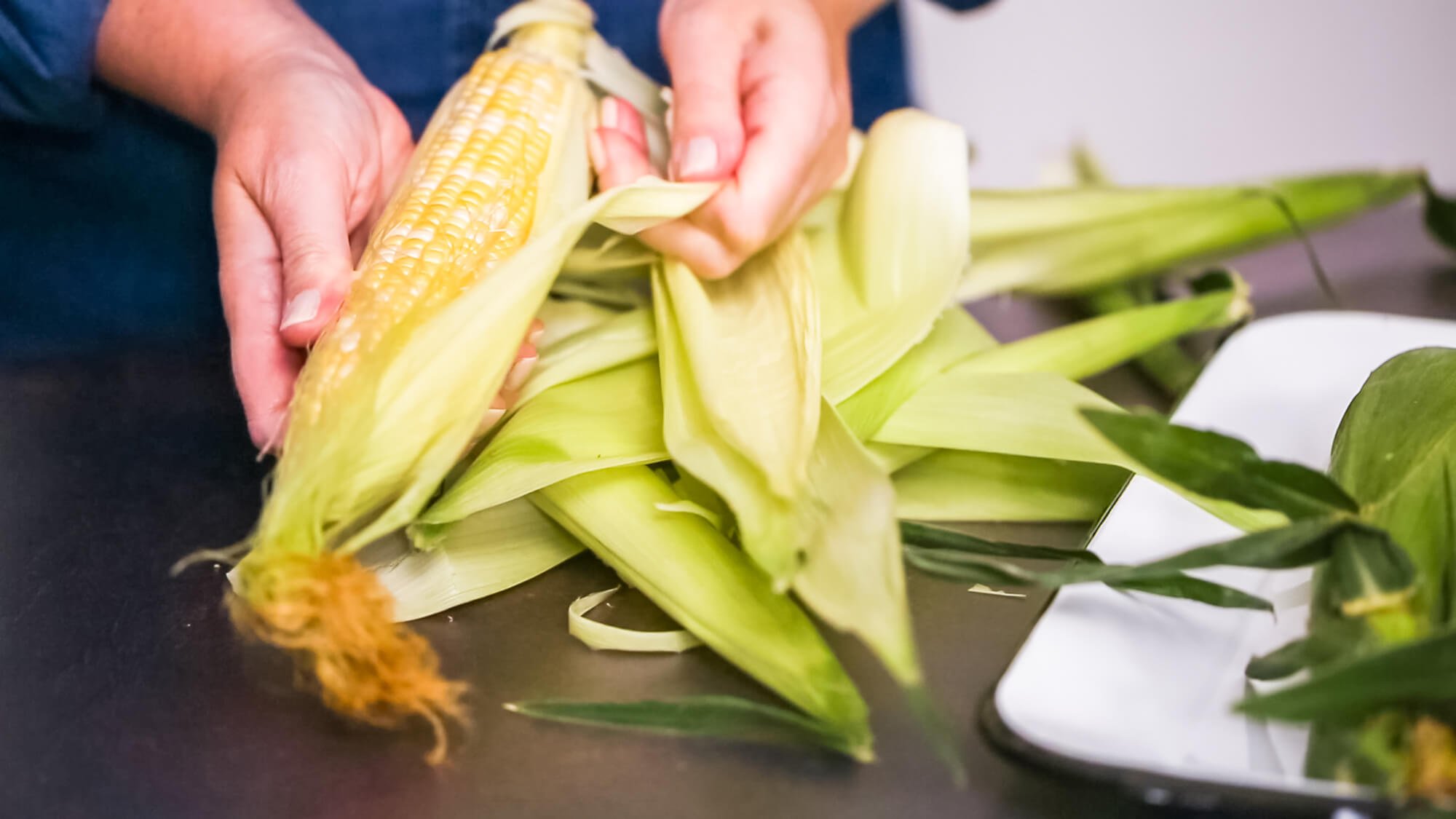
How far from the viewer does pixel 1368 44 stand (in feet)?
3.61

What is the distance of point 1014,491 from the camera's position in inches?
20.1

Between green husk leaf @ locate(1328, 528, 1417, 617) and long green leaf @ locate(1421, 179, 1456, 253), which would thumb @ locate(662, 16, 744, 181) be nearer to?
green husk leaf @ locate(1328, 528, 1417, 617)

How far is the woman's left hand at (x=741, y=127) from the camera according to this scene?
512 mm

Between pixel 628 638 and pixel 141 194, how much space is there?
1.94 ft

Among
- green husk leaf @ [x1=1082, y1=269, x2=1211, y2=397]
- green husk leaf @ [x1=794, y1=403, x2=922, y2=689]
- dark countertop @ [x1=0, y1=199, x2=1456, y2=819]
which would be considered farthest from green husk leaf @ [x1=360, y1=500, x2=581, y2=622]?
green husk leaf @ [x1=1082, y1=269, x2=1211, y2=397]

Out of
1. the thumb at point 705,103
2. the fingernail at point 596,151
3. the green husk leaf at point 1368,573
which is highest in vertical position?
the thumb at point 705,103

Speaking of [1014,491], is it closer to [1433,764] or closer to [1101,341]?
[1101,341]

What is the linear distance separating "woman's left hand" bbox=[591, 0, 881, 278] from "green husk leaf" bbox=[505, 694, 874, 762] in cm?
24

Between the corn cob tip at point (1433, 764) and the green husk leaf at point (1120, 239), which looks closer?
the corn cob tip at point (1433, 764)

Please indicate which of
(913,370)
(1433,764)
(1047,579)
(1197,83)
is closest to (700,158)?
(913,370)

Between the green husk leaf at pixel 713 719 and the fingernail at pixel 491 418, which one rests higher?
the fingernail at pixel 491 418

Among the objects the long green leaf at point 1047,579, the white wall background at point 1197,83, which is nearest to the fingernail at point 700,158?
the long green leaf at point 1047,579

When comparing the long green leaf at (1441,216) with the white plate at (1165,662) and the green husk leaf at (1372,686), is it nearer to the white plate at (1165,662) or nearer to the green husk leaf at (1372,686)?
the white plate at (1165,662)

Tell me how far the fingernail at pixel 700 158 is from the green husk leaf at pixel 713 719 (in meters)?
0.26
